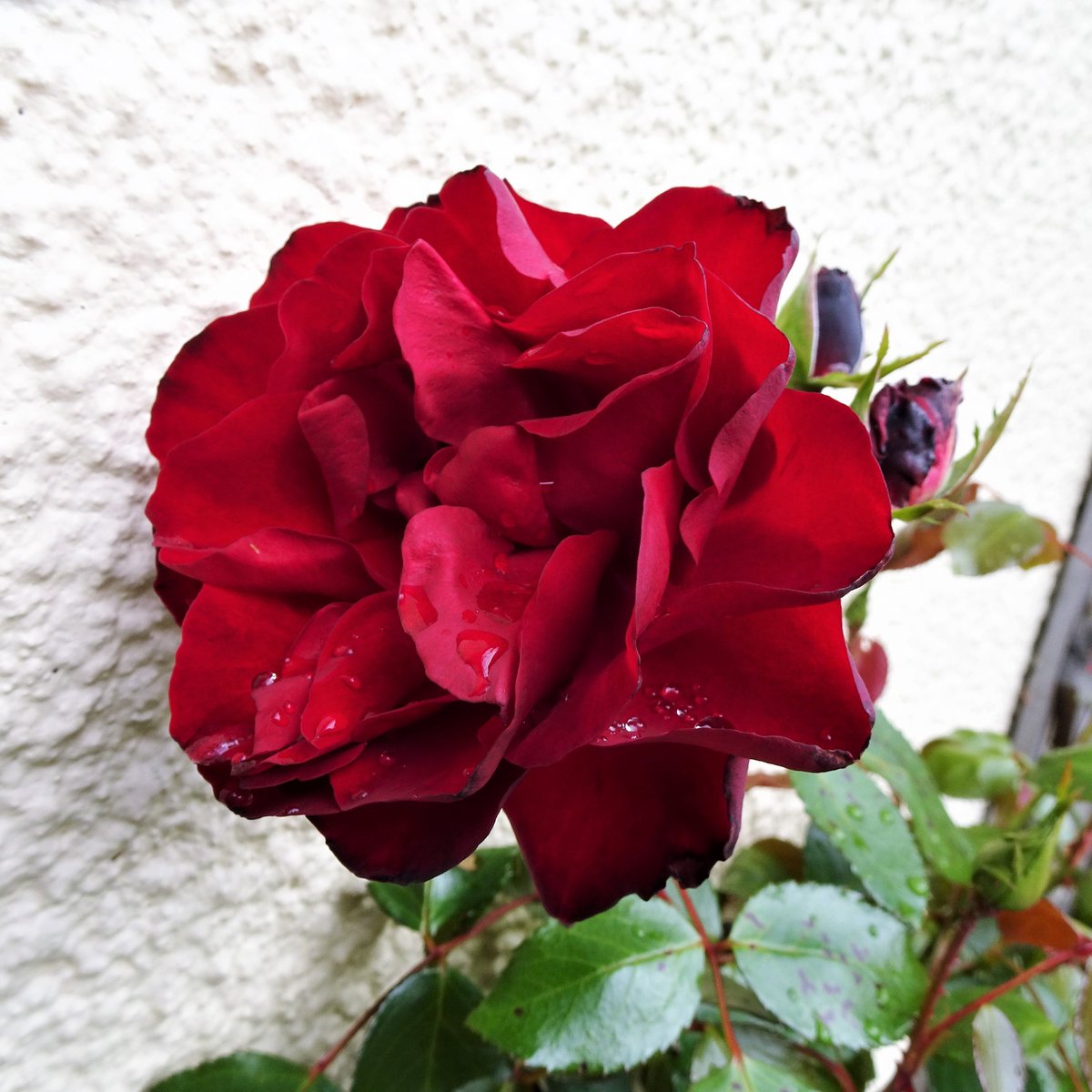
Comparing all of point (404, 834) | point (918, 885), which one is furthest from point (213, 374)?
point (918, 885)

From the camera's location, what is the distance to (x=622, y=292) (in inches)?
7.8

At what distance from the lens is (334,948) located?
0.40 metres

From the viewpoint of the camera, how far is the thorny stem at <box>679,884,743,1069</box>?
35cm

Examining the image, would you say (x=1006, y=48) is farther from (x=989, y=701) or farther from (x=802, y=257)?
(x=989, y=701)

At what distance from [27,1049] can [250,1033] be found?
0.10 m

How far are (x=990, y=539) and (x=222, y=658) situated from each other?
0.40m

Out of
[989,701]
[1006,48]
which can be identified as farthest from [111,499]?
[989,701]

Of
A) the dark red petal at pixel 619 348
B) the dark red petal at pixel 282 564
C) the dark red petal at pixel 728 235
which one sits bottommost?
the dark red petal at pixel 282 564

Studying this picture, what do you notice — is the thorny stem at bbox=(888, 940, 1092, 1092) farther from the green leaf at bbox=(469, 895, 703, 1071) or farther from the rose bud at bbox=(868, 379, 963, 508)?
the rose bud at bbox=(868, 379, 963, 508)

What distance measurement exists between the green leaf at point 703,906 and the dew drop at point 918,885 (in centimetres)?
9

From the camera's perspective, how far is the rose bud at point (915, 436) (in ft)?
0.97

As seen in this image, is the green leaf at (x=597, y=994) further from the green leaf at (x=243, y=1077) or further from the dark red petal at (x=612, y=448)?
the dark red petal at (x=612, y=448)

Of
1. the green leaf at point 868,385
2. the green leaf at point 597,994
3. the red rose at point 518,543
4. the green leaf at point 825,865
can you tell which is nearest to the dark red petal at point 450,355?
the red rose at point 518,543

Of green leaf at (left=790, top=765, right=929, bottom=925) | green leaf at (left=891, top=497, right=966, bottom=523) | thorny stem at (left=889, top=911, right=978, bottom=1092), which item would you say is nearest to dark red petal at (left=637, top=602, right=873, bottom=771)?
green leaf at (left=891, top=497, right=966, bottom=523)
